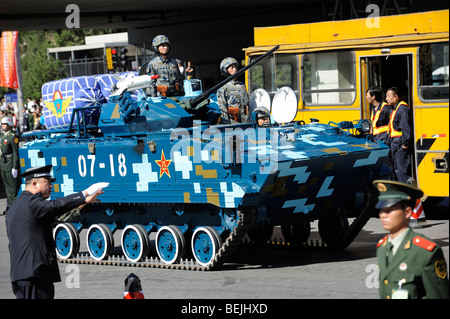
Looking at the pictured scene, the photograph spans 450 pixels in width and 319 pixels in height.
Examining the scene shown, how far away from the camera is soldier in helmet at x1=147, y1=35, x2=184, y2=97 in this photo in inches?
537

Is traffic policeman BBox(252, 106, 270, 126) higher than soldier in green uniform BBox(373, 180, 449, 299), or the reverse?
traffic policeman BBox(252, 106, 270, 126)

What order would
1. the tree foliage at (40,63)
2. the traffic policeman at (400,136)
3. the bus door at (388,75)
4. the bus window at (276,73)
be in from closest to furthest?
the traffic policeman at (400,136) < the bus door at (388,75) < the bus window at (276,73) < the tree foliage at (40,63)

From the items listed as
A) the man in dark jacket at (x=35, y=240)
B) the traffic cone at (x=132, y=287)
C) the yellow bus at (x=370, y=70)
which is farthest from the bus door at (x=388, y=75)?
the traffic cone at (x=132, y=287)

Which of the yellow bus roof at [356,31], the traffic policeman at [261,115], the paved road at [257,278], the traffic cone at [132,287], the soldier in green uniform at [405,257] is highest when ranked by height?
the yellow bus roof at [356,31]

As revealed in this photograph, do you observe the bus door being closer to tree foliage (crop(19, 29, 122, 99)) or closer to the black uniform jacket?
the black uniform jacket

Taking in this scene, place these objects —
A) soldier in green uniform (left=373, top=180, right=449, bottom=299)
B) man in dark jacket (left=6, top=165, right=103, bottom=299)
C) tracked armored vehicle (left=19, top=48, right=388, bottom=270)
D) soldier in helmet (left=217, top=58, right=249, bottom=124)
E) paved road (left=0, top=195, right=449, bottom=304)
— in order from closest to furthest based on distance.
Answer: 1. soldier in green uniform (left=373, top=180, right=449, bottom=299)
2. man in dark jacket (left=6, top=165, right=103, bottom=299)
3. paved road (left=0, top=195, right=449, bottom=304)
4. tracked armored vehicle (left=19, top=48, right=388, bottom=270)
5. soldier in helmet (left=217, top=58, right=249, bottom=124)

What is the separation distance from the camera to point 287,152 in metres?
11.5

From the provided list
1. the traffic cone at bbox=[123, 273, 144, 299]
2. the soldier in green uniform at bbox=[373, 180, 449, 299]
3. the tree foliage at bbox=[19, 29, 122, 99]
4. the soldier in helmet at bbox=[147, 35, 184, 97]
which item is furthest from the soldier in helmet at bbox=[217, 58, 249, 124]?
the tree foliage at bbox=[19, 29, 122, 99]

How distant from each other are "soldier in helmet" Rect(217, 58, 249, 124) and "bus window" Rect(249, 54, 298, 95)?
11.4ft

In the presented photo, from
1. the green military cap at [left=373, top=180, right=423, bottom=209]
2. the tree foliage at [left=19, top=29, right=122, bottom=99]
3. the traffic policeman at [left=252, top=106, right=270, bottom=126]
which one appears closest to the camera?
the green military cap at [left=373, top=180, right=423, bottom=209]

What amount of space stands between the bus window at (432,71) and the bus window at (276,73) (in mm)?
2523

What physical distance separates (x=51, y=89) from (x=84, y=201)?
7464 mm

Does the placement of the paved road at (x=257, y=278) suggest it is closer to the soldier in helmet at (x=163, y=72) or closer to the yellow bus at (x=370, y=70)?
the yellow bus at (x=370, y=70)

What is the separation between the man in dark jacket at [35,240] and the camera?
7.52 m
